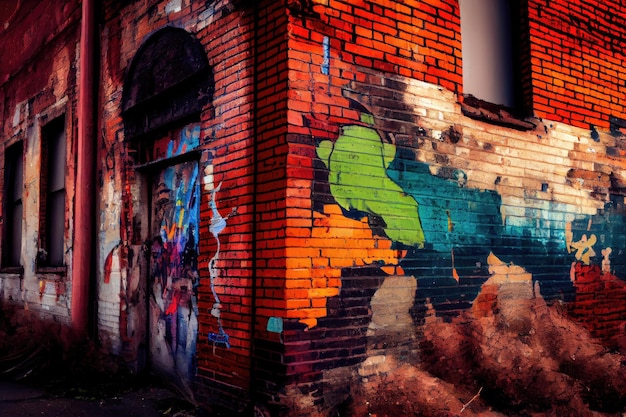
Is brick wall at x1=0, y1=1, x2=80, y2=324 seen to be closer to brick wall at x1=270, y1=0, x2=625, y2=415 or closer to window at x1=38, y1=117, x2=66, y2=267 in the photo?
window at x1=38, y1=117, x2=66, y2=267

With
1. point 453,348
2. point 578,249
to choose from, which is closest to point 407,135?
point 453,348

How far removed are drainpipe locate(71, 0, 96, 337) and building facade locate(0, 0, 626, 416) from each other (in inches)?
1.0

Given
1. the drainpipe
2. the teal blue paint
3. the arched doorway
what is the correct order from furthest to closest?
the drainpipe, the arched doorway, the teal blue paint

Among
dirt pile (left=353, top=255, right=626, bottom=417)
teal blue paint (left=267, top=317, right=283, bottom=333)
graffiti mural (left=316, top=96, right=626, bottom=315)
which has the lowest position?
dirt pile (left=353, top=255, right=626, bottom=417)

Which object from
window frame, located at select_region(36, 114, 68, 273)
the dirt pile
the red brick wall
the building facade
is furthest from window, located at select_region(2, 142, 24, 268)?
the red brick wall

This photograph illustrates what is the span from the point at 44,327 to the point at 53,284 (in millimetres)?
564

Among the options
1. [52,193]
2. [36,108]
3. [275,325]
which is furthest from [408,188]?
[36,108]

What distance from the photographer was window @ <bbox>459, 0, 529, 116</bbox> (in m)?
5.38

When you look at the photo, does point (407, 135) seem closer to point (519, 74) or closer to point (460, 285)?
point (460, 285)

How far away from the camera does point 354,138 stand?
4.16 meters

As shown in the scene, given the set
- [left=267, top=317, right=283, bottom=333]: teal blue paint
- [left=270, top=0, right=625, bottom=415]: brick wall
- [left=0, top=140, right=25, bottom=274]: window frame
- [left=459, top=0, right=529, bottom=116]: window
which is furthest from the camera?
[left=0, top=140, right=25, bottom=274]: window frame

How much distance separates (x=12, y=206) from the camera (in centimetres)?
916

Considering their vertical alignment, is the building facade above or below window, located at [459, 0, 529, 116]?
below

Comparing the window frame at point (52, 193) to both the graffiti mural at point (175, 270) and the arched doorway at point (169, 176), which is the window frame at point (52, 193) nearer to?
the arched doorway at point (169, 176)
